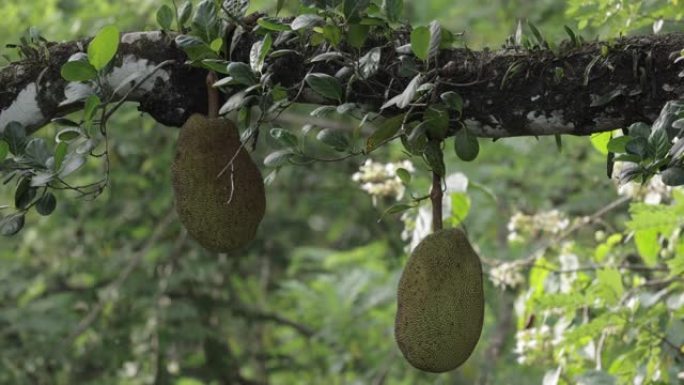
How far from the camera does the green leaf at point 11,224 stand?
186 centimetres

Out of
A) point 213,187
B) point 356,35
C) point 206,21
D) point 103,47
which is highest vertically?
point 356,35

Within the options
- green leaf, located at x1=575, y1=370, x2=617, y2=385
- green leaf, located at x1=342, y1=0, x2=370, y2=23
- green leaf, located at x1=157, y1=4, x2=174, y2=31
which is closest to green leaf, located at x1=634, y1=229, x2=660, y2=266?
green leaf, located at x1=575, y1=370, x2=617, y2=385

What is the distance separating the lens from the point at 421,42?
1.65m

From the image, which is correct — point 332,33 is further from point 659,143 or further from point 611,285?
point 611,285

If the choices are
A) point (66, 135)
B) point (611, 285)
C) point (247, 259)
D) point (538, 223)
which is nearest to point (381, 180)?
point (538, 223)

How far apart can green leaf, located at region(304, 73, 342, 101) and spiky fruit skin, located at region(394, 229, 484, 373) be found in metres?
0.26

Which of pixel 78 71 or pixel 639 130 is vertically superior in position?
pixel 639 130

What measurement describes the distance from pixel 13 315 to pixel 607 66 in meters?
3.15

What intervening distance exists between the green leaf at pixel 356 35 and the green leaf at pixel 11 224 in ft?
1.97

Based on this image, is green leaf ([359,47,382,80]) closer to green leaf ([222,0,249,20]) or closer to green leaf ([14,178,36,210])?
green leaf ([222,0,249,20])

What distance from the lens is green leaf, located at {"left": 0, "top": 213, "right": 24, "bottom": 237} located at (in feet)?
6.10

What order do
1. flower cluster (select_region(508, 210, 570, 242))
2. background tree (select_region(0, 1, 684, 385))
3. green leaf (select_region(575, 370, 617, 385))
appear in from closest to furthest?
1. green leaf (select_region(575, 370, 617, 385))
2. flower cluster (select_region(508, 210, 570, 242))
3. background tree (select_region(0, 1, 684, 385))

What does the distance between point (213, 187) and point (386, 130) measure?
0.93 ft

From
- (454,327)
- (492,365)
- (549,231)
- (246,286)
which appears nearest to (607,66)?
(454,327)
